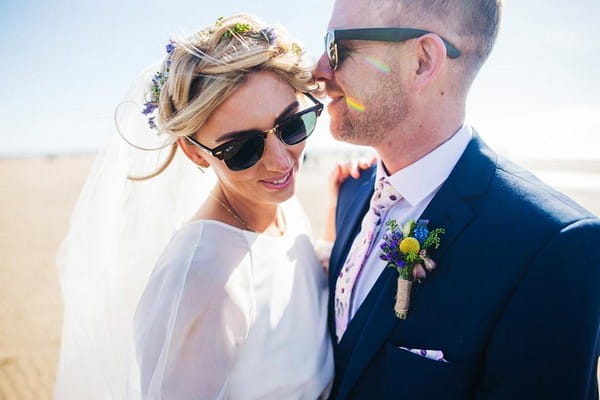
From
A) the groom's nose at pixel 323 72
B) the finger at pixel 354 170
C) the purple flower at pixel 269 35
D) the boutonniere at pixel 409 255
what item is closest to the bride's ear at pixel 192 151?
the purple flower at pixel 269 35

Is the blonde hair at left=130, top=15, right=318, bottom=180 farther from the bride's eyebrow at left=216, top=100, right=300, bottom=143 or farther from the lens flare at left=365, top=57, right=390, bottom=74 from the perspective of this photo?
the lens flare at left=365, top=57, right=390, bottom=74

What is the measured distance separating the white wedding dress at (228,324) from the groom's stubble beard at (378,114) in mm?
977

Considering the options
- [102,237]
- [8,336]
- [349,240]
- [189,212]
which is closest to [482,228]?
[349,240]

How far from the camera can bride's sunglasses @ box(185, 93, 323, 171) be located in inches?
90.0

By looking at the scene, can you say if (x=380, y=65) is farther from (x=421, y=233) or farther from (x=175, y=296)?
(x=175, y=296)

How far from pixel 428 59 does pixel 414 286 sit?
1.36m

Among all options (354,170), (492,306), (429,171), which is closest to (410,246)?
(492,306)

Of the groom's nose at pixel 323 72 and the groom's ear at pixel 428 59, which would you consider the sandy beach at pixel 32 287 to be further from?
the groom's ear at pixel 428 59

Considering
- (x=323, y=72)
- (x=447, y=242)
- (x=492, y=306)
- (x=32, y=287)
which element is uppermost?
(x=323, y=72)

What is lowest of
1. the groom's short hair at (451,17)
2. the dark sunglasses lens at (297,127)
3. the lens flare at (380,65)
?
the dark sunglasses lens at (297,127)

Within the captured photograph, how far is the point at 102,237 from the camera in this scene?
2.85 meters

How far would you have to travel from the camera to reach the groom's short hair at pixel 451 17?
7.37 feet

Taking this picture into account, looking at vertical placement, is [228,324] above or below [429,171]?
below

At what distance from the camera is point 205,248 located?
2.16 meters
